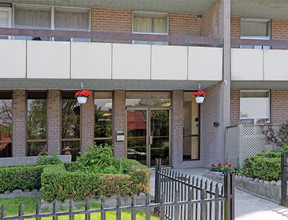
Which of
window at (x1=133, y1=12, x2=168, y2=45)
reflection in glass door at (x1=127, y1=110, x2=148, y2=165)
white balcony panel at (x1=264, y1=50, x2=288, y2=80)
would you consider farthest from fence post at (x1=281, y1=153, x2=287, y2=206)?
window at (x1=133, y1=12, x2=168, y2=45)

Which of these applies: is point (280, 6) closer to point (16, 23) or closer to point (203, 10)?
point (203, 10)

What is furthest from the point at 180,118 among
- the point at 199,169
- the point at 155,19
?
the point at 155,19

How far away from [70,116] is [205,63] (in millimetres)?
5903

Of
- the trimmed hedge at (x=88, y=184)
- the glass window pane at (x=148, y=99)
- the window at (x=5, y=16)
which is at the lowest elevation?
the trimmed hedge at (x=88, y=184)

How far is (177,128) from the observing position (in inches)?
516

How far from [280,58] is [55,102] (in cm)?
909

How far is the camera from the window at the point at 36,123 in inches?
480

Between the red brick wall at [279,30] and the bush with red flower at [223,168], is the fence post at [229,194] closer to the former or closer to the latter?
the bush with red flower at [223,168]

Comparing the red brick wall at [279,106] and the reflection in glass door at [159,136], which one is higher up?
the red brick wall at [279,106]

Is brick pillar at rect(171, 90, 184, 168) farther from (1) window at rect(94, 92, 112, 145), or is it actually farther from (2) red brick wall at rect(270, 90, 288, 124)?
(2) red brick wall at rect(270, 90, 288, 124)

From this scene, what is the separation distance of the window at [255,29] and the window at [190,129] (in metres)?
3.86

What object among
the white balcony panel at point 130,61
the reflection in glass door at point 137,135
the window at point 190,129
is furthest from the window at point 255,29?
the reflection in glass door at point 137,135

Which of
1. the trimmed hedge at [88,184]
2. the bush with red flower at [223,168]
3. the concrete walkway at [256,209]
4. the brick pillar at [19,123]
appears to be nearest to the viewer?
the concrete walkway at [256,209]

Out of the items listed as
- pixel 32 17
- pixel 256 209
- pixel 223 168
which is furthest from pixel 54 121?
pixel 256 209
